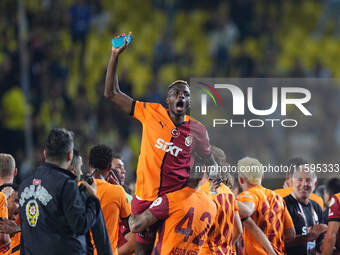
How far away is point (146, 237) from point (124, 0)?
12685 mm

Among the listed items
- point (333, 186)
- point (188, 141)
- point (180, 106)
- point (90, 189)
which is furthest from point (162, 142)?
point (333, 186)

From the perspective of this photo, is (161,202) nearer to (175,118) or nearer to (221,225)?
(221,225)

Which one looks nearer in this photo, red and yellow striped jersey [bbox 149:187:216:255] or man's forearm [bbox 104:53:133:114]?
red and yellow striped jersey [bbox 149:187:216:255]

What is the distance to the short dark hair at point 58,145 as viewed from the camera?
438 cm

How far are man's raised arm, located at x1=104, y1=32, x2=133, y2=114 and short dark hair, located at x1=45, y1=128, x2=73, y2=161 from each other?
0.90 m

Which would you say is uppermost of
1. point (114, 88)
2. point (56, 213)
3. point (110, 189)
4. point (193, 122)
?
point (114, 88)

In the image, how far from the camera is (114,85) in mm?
5219

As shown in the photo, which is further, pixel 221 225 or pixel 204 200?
pixel 221 225

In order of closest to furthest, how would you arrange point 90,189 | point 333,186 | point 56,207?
point 56,207
point 90,189
point 333,186

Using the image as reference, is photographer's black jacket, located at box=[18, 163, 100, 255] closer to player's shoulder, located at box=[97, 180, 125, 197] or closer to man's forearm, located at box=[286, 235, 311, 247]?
player's shoulder, located at box=[97, 180, 125, 197]

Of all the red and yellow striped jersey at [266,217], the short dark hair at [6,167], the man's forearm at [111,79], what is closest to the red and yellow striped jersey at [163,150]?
the man's forearm at [111,79]

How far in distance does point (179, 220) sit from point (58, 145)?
3.91ft

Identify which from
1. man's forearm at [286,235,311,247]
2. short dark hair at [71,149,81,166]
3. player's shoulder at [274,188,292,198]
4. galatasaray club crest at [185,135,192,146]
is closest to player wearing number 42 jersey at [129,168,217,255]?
galatasaray club crest at [185,135,192,146]

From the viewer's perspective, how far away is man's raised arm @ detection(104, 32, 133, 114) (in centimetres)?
509
